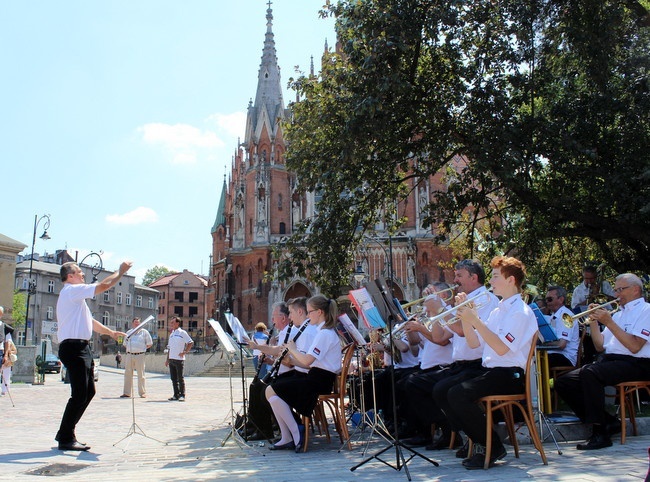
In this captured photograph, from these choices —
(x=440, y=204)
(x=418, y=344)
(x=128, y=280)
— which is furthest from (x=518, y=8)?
(x=128, y=280)

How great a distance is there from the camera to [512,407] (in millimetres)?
6023

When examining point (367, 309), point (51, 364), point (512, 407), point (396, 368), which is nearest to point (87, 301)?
point (51, 364)

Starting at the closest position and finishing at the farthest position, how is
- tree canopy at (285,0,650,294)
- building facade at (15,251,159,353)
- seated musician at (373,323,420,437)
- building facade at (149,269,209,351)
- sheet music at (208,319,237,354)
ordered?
1. sheet music at (208,319,237,354)
2. seated musician at (373,323,420,437)
3. tree canopy at (285,0,650,294)
4. building facade at (15,251,159,353)
5. building facade at (149,269,209,351)

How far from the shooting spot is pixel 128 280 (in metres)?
87.6

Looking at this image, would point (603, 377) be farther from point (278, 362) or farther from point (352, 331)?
point (278, 362)

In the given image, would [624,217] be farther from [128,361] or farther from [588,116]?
[128,361]

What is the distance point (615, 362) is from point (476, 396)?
211cm

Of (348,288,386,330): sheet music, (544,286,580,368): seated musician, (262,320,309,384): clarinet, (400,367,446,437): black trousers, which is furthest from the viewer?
(544,286,580,368): seated musician

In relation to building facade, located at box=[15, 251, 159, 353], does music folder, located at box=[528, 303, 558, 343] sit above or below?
below

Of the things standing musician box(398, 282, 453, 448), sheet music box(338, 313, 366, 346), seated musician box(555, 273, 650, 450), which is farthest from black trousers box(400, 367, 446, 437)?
seated musician box(555, 273, 650, 450)

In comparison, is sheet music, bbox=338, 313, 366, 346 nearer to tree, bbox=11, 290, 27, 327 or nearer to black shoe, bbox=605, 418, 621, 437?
black shoe, bbox=605, 418, 621, 437

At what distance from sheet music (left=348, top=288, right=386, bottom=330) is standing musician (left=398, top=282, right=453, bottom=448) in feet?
1.58

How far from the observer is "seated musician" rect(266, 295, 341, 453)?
6988mm

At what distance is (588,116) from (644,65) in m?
1.41
